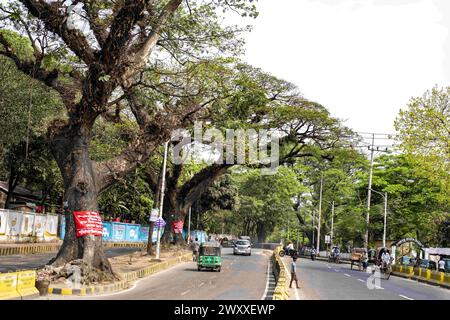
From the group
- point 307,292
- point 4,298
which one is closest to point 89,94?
point 4,298

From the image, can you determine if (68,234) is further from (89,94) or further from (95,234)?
(89,94)

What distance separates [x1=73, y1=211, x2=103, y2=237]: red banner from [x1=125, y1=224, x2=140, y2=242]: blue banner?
130ft

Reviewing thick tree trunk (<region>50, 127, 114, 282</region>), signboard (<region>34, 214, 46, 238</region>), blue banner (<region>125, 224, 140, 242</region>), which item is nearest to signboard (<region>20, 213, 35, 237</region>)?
signboard (<region>34, 214, 46, 238</region>)

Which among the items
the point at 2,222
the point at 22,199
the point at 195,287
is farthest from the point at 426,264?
the point at 22,199

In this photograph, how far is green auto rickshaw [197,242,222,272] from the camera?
30672 millimetres

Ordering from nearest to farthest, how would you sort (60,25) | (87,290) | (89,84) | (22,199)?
(87,290)
(60,25)
(89,84)
(22,199)

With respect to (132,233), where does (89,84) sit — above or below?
above

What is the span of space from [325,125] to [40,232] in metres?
23.7

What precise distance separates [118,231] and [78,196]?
1469 inches

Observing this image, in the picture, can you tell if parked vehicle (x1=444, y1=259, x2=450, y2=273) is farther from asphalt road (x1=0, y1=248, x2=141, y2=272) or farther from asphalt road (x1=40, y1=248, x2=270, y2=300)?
asphalt road (x1=0, y1=248, x2=141, y2=272)

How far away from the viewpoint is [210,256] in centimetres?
3081

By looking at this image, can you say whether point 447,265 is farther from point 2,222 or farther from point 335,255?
point 2,222

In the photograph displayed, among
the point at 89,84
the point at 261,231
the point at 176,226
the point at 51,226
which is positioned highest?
the point at 89,84
